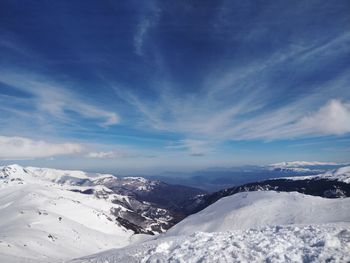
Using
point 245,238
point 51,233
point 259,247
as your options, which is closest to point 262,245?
point 259,247

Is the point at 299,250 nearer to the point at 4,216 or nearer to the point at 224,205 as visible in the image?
the point at 224,205

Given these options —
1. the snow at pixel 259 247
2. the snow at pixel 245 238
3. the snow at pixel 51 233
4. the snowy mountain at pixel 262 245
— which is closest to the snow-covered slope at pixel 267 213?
the snow at pixel 245 238

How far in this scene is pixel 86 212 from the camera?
147750 millimetres

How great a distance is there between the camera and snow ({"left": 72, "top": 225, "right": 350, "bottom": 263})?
1628 centimetres

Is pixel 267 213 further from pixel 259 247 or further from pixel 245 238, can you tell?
pixel 259 247

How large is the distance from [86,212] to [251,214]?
123654 mm

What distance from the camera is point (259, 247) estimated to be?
1833cm

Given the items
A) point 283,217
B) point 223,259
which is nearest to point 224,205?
point 283,217

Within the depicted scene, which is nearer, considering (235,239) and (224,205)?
(235,239)

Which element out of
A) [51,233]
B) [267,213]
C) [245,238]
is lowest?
[51,233]

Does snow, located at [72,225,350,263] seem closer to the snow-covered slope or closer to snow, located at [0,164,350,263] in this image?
snow, located at [0,164,350,263]

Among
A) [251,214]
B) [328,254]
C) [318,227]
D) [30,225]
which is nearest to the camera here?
[328,254]

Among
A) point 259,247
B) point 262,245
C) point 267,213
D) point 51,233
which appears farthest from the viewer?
point 51,233

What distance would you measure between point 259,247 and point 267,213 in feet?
80.1
